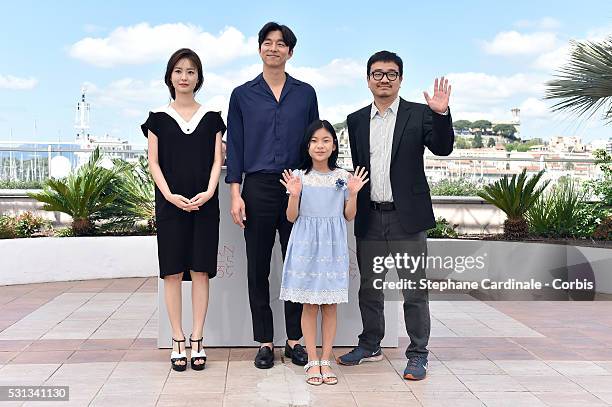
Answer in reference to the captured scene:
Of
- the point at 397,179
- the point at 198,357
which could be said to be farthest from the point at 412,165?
the point at 198,357

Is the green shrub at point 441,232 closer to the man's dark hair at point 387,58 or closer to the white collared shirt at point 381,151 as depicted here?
the white collared shirt at point 381,151

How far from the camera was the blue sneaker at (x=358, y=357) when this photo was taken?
447 centimetres

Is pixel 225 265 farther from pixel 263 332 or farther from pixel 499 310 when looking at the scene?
pixel 499 310

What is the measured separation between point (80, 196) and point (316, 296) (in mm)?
5420

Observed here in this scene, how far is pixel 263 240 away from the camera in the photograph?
435cm

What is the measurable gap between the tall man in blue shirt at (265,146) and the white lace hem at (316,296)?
0.40 m

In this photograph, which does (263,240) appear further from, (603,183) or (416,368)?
(603,183)

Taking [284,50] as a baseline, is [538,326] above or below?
below

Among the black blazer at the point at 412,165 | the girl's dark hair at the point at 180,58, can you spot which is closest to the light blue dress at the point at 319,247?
the black blazer at the point at 412,165

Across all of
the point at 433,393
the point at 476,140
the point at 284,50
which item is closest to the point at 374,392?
the point at 433,393

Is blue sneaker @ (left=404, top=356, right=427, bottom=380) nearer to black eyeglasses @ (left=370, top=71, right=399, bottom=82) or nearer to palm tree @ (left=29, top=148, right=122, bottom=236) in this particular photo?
black eyeglasses @ (left=370, top=71, right=399, bottom=82)

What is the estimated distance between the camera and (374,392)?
394cm

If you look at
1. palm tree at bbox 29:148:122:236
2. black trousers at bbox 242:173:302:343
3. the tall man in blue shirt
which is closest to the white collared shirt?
the tall man in blue shirt

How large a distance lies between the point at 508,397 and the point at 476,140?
16.7 meters
